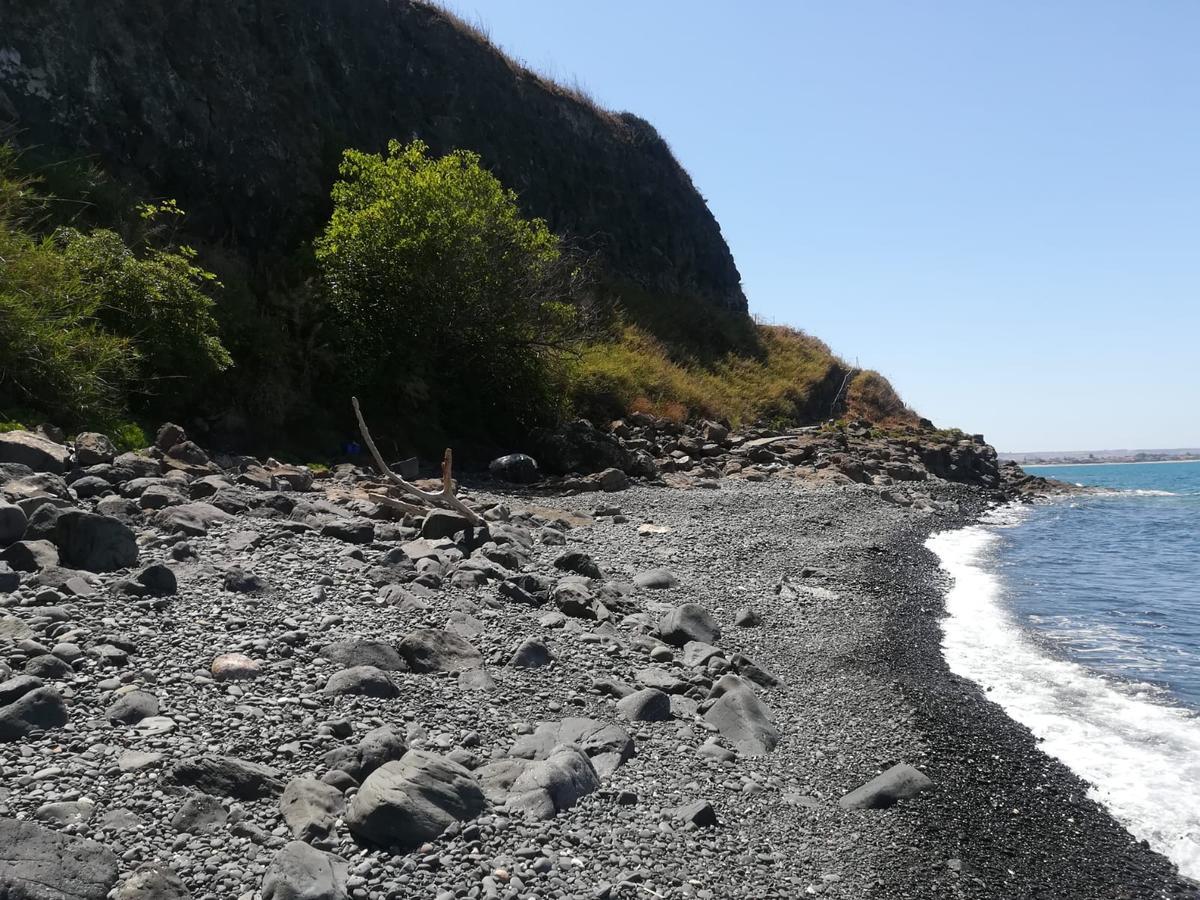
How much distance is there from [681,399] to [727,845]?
26.4 meters

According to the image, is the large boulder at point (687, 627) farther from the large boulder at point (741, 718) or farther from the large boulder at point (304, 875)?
the large boulder at point (304, 875)

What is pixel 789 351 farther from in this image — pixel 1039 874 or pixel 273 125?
pixel 1039 874

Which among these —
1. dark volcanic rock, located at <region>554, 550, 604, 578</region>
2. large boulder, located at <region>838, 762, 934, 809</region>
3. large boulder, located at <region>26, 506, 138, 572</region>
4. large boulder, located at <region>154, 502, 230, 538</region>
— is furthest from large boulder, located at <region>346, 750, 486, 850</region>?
dark volcanic rock, located at <region>554, 550, 604, 578</region>

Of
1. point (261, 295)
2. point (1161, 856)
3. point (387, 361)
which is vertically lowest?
point (1161, 856)

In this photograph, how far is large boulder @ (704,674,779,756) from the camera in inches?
227

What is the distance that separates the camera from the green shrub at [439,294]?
754 inches

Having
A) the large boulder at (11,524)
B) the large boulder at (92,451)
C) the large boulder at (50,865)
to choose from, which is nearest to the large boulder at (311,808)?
the large boulder at (50,865)

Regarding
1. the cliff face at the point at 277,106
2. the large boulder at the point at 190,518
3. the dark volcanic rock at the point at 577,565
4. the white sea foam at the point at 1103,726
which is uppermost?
the cliff face at the point at 277,106

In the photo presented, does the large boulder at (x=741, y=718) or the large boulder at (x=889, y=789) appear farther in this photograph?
the large boulder at (x=741, y=718)

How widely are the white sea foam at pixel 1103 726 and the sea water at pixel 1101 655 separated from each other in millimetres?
12

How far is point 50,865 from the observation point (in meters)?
3.20

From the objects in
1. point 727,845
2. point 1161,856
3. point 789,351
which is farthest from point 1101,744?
point 789,351

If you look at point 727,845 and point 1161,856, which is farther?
point 1161,856

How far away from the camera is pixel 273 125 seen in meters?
24.2
